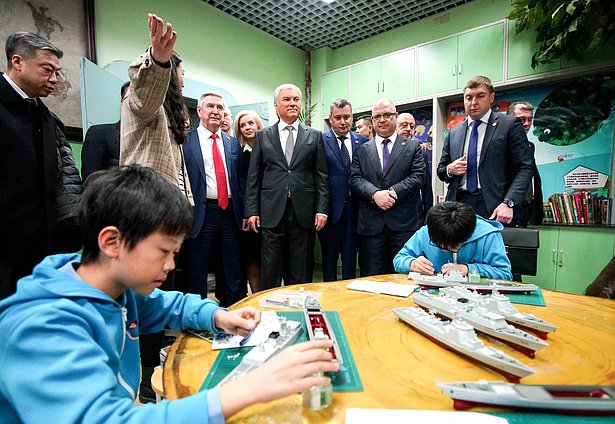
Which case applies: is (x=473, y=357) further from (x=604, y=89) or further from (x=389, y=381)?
(x=604, y=89)

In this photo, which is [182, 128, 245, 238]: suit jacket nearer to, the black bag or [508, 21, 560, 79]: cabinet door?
the black bag

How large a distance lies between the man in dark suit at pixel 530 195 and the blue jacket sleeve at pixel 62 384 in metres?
2.63

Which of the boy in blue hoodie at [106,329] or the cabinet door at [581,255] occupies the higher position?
the boy in blue hoodie at [106,329]

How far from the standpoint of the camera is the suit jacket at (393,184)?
268 cm

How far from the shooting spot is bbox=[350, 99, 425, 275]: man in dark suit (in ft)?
8.77

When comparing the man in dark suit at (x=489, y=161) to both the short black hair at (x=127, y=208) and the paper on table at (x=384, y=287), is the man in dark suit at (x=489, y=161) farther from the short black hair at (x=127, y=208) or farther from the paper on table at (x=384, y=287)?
the short black hair at (x=127, y=208)

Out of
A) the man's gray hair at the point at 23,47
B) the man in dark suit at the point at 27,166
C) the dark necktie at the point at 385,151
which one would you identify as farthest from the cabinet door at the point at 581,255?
the man's gray hair at the point at 23,47

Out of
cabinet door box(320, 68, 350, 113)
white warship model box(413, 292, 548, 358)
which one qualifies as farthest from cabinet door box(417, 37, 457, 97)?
white warship model box(413, 292, 548, 358)

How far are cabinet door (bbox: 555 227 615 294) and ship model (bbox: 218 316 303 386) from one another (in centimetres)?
349

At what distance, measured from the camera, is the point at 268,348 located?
0.76 meters

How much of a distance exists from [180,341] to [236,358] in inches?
8.1

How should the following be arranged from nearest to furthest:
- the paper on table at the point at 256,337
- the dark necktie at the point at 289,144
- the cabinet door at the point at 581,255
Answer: the paper on table at the point at 256,337 → the dark necktie at the point at 289,144 → the cabinet door at the point at 581,255

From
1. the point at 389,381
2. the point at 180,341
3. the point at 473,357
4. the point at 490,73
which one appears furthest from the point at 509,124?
the point at 180,341

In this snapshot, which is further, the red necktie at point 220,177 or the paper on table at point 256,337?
the red necktie at point 220,177
